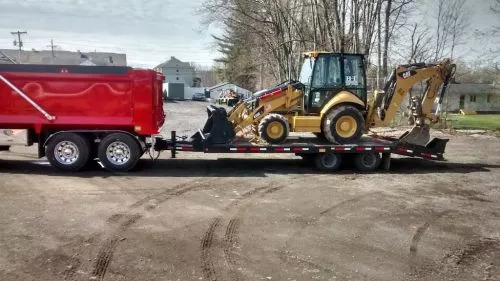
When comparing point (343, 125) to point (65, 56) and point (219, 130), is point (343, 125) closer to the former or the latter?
point (219, 130)

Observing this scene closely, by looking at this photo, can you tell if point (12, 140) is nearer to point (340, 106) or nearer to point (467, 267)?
point (340, 106)

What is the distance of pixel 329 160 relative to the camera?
12.8 metres

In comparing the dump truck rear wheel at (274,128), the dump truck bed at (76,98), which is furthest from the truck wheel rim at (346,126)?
the dump truck bed at (76,98)

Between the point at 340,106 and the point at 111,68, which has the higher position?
the point at 111,68

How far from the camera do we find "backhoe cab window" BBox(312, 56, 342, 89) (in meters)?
13.1

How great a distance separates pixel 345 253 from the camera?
6.30m

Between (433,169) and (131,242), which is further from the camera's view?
(433,169)

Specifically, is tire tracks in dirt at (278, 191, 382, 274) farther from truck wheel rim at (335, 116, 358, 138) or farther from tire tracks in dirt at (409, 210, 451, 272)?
truck wheel rim at (335, 116, 358, 138)

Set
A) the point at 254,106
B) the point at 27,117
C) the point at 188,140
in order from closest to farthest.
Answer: the point at 27,117
the point at 188,140
the point at 254,106

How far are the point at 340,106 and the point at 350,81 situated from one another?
836 millimetres

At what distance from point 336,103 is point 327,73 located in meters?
0.92

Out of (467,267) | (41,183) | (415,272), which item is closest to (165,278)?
(415,272)

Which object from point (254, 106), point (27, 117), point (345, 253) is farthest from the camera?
point (254, 106)

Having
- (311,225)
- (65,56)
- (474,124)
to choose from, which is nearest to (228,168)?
(311,225)
